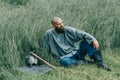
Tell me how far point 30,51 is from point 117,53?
2063mm

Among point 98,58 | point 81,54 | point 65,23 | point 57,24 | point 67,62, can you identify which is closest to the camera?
point 67,62

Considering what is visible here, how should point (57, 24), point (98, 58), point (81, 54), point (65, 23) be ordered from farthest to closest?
point (65, 23), point (81, 54), point (98, 58), point (57, 24)

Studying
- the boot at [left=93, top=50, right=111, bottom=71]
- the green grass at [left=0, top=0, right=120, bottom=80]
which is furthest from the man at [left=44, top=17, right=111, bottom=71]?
the green grass at [left=0, top=0, right=120, bottom=80]

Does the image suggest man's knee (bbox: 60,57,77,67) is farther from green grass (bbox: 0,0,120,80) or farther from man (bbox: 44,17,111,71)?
green grass (bbox: 0,0,120,80)

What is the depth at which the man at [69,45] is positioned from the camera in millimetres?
7926

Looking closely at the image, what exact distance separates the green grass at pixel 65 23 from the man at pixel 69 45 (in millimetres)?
210

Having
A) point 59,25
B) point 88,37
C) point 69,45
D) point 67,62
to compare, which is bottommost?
point 67,62

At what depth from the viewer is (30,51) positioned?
8.15m

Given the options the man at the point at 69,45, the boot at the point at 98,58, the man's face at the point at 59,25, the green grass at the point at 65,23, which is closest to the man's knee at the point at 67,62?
the man at the point at 69,45

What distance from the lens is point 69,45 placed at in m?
8.21

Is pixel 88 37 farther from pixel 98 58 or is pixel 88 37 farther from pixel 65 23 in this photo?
pixel 65 23

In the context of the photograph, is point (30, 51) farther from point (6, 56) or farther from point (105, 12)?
point (105, 12)

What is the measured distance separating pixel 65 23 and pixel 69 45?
2.81 feet

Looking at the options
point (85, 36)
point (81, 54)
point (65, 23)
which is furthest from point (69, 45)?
point (65, 23)
